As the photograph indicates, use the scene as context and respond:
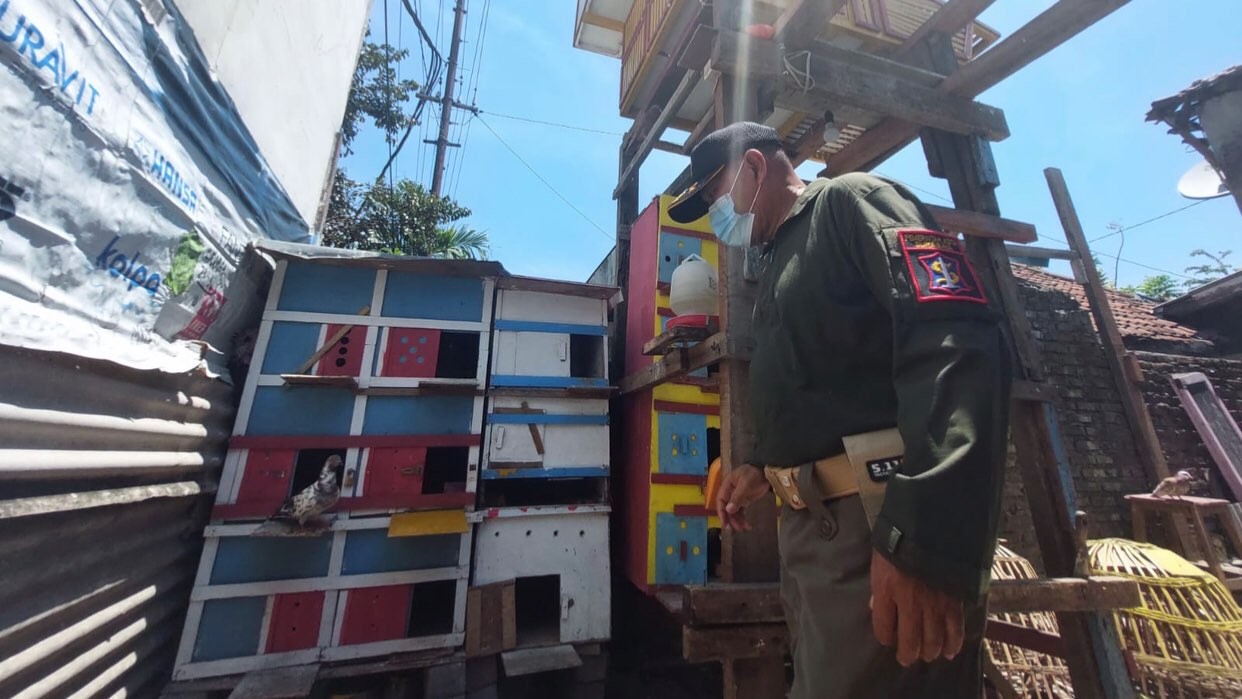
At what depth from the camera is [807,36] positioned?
8.66 feet

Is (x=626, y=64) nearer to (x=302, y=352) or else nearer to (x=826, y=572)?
(x=302, y=352)

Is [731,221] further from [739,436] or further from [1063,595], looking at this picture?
[1063,595]

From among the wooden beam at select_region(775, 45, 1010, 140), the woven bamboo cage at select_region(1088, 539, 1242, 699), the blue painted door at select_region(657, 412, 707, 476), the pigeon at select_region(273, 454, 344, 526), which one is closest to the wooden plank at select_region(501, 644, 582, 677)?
the blue painted door at select_region(657, 412, 707, 476)

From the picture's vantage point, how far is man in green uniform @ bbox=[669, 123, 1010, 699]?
3.15 ft

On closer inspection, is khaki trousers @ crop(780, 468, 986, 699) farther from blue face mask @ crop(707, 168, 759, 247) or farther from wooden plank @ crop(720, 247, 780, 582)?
blue face mask @ crop(707, 168, 759, 247)

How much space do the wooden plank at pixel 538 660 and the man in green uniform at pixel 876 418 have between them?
2.49 meters

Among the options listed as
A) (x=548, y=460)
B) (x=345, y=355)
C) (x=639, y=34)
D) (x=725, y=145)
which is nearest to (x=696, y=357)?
(x=725, y=145)

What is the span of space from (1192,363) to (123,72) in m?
12.7

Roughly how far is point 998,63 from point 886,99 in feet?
1.87

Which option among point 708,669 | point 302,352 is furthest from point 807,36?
point 708,669

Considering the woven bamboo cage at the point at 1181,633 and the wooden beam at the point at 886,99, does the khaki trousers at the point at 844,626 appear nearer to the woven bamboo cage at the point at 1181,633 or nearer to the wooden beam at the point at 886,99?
the wooden beam at the point at 886,99

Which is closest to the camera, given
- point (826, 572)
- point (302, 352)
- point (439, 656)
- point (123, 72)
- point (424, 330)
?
point (826, 572)

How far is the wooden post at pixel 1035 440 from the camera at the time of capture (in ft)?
7.36

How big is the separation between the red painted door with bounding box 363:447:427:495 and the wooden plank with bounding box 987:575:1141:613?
12.7 ft
